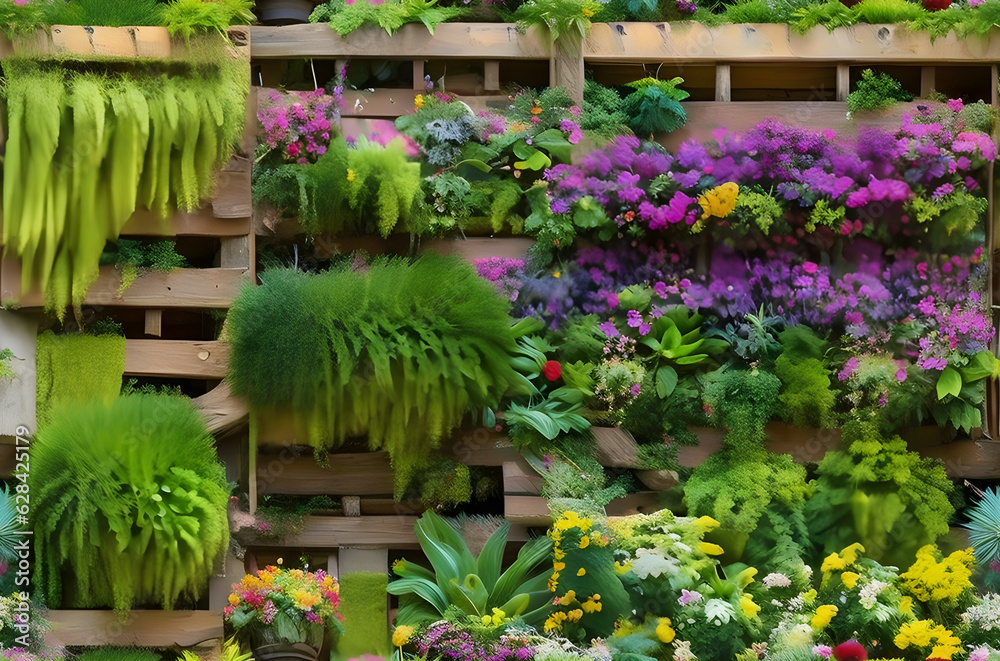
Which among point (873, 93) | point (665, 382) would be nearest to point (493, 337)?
point (665, 382)

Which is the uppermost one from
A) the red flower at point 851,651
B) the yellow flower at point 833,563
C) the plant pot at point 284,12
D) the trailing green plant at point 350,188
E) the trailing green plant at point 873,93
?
the plant pot at point 284,12

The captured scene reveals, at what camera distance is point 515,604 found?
499cm

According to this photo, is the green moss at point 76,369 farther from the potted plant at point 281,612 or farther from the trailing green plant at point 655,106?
the trailing green plant at point 655,106

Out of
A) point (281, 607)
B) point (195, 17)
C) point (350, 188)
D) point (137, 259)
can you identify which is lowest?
point (281, 607)

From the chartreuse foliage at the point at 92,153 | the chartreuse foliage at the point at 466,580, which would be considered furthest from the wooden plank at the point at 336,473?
the chartreuse foliage at the point at 92,153

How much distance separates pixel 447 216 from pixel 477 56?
88 cm

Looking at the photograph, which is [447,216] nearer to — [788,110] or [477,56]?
[477,56]

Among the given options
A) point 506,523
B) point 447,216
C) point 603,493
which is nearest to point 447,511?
point 506,523

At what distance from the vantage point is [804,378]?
5266 millimetres

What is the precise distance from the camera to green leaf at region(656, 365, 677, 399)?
5.28 meters

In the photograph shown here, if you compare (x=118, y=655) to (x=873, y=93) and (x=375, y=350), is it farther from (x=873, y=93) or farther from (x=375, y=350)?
(x=873, y=93)

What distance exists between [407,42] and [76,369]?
91.3 inches

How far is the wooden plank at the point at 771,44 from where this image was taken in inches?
219

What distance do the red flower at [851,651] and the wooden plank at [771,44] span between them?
9.63 feet
